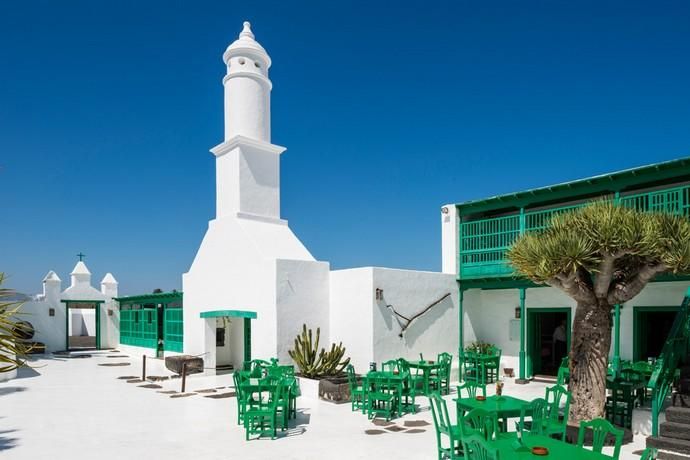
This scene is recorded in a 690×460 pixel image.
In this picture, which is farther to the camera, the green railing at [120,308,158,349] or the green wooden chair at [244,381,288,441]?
the green railing at [120,308,158,349]

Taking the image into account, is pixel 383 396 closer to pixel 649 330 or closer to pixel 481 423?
pixel 481 423

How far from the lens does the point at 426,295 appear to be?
14594mm

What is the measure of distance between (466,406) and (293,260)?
23.9 feet

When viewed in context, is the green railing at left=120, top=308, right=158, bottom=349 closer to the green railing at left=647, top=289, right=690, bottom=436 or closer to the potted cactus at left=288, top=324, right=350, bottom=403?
the potted cactus at left=288, top=324, right=350, bottom=403

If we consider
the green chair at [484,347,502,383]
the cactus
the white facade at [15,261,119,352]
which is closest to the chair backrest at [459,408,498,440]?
the cactus

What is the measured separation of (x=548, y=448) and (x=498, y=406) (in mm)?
2011

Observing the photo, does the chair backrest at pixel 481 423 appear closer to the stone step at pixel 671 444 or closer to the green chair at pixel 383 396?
the stone step at pixel 671 444

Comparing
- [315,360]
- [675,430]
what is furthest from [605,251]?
[315,360]

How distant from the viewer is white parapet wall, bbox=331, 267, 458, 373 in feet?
43.5

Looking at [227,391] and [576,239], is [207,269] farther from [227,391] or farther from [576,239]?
[576,239]

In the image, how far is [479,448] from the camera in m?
4.60

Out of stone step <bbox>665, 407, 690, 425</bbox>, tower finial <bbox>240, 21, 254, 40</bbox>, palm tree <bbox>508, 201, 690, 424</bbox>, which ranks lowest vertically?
stone step <bbox>665, 407, 690, 425</bbox>

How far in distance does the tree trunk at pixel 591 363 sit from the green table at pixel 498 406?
1150 millimetres

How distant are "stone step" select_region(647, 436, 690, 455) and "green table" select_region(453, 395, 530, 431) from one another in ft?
6.10
